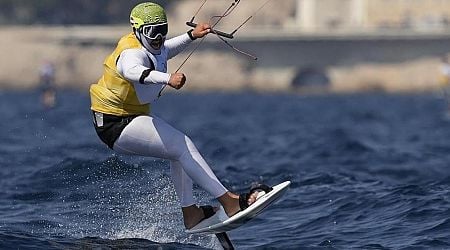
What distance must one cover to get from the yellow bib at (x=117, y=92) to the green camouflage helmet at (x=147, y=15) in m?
0.18

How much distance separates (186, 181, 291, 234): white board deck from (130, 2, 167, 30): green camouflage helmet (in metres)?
1.76

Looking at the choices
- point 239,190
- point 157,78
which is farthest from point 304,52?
point 157,78

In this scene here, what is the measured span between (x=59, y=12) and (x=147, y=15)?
114m

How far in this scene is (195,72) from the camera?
106m

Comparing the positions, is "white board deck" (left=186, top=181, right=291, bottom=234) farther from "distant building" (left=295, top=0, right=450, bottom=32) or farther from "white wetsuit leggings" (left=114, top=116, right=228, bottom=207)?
"distant building" (left=295, top=0, right=450, bottom=32)

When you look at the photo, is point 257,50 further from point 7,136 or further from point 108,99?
point 108,99

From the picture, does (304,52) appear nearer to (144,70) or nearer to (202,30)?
(202,30)

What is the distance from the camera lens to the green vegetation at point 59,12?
401ft

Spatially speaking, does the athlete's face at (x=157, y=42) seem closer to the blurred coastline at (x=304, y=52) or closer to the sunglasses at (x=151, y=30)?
the sunglasses at (x=151, y=30)

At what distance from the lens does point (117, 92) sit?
1009 centimetres

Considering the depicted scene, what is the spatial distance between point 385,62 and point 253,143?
3048 inches

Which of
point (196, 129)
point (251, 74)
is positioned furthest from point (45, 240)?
point (251, 74)

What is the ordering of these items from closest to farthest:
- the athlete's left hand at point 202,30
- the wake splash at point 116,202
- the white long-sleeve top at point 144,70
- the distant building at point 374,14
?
the white long-sleeve top at point 144,70 → the athlete's left hand at point 202,30 → the wake splash at point 116,202 → the distant building at point 374,14

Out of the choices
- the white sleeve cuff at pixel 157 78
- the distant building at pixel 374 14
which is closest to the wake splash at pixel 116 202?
the white sleeve cuff at pixel 157 78
